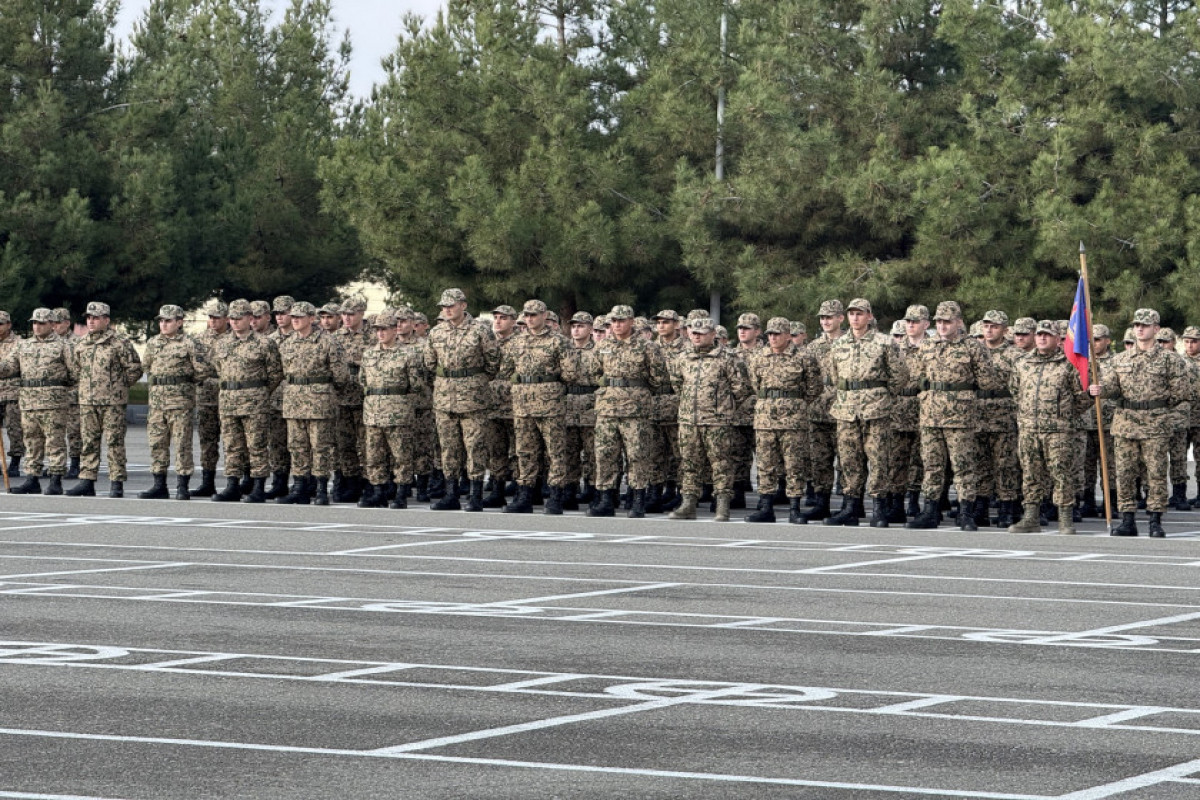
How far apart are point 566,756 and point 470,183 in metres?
29.6

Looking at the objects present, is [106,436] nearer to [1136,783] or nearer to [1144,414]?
[1144,414]

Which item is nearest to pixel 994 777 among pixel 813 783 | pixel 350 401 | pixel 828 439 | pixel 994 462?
pixel 813 783

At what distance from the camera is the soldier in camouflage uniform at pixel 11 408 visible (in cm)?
2327

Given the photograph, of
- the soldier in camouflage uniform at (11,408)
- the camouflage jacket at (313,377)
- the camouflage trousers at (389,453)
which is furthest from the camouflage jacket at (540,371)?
the soldier in camouflage uniform at (11,408)

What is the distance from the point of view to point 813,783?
24.2 feet

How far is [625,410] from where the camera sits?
18609 millimetres

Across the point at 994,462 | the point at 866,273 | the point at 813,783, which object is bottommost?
the point at 813,783

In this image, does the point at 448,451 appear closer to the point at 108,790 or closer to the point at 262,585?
the point at 262,585

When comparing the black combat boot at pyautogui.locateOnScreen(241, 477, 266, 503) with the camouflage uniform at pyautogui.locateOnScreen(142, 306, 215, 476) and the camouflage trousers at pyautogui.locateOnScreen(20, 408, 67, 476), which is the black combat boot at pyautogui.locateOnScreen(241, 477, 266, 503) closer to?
the camouflage uniform at pyautogui.locateOnScreen(142, 306, 215, 476)

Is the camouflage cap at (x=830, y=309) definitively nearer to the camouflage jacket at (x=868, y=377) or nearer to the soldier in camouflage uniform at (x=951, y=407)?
the camouflage jacket at (x=868, y=377)

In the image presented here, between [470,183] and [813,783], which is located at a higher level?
[470,183]

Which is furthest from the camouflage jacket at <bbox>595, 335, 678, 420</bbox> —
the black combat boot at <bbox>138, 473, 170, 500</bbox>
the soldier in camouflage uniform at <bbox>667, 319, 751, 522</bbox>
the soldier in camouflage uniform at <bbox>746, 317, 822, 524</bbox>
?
the black combat boot at <bbox>138, 473, 170, 500</bbox>

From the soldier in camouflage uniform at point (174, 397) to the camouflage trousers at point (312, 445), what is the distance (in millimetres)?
1102

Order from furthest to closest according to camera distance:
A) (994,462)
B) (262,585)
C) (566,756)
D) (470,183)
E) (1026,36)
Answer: (470,183)
(1026,36)
(994,462)
(262,585)
(566,756)
